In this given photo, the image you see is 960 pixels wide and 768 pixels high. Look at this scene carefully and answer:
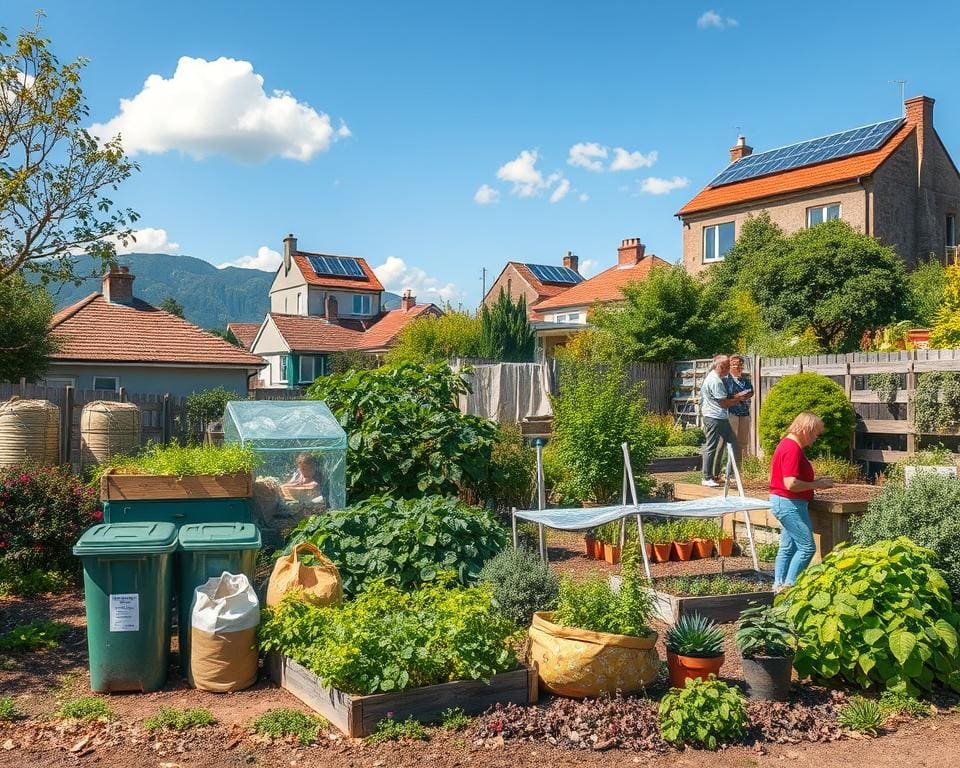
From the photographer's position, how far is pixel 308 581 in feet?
20.7

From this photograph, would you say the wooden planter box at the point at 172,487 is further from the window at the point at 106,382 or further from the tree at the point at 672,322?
the window at the point at 106,382

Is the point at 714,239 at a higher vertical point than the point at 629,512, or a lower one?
higher

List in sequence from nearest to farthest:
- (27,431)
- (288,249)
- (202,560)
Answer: (202,560) → (27,431) → (288,249)

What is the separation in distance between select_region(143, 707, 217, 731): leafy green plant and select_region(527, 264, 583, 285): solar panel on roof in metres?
46.4

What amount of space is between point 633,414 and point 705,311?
13641mm

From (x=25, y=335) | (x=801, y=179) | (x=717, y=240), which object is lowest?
(x=25, y=335)

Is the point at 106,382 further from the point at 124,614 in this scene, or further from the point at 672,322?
the point at 124,614

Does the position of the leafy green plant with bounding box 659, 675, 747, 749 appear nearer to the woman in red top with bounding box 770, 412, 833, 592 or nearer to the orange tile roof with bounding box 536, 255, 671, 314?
the woman in red top with bounding box 770, 412, 833, 592

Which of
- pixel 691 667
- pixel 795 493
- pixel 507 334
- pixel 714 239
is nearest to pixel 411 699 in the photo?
pixel 691 667

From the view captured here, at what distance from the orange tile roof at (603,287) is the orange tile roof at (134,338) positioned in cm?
1791

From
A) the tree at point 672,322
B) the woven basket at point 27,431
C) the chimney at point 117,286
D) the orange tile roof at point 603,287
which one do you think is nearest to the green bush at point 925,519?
the woven basket at point 27,431

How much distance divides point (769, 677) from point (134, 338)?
25.6 m

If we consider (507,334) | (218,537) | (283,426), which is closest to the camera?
(218,537)

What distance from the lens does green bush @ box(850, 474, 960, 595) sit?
639 cm
